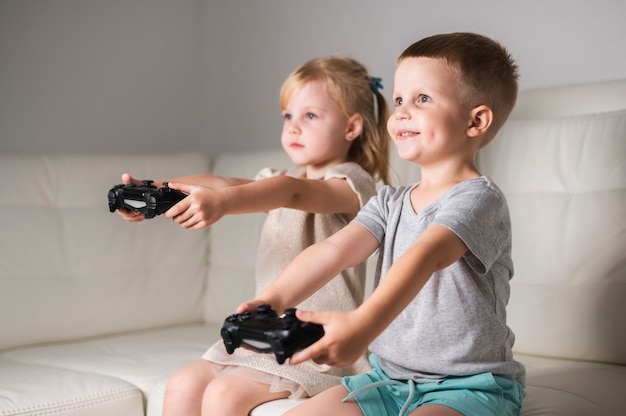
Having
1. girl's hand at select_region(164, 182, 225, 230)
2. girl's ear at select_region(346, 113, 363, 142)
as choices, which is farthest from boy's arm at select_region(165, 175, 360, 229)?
girl's ear at select_region(346, 113, 363, 142)

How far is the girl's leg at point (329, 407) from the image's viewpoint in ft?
4.30

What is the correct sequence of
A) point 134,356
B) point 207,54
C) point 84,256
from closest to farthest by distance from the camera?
point 134,356, point 84,256, point 207,54

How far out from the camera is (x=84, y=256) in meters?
2.26

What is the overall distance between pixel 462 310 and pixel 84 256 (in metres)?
1.27

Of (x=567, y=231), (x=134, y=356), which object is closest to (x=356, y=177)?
(x=567, y=231)

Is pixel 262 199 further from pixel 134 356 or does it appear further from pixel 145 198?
pixel 134 356

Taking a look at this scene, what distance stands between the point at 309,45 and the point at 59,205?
41.6 inches

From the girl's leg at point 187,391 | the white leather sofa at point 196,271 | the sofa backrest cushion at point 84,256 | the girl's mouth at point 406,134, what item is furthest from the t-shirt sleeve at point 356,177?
the sofa backrest cushion at point 84,256

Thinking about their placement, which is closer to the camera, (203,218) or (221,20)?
(203,218)

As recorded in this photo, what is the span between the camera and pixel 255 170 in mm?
2395

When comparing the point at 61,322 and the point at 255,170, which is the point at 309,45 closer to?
the point at 255,170

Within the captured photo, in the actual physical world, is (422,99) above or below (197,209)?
above

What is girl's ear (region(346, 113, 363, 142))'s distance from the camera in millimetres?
1874

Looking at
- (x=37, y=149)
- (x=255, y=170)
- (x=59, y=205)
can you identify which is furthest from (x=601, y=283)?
(x=37, y=149)
